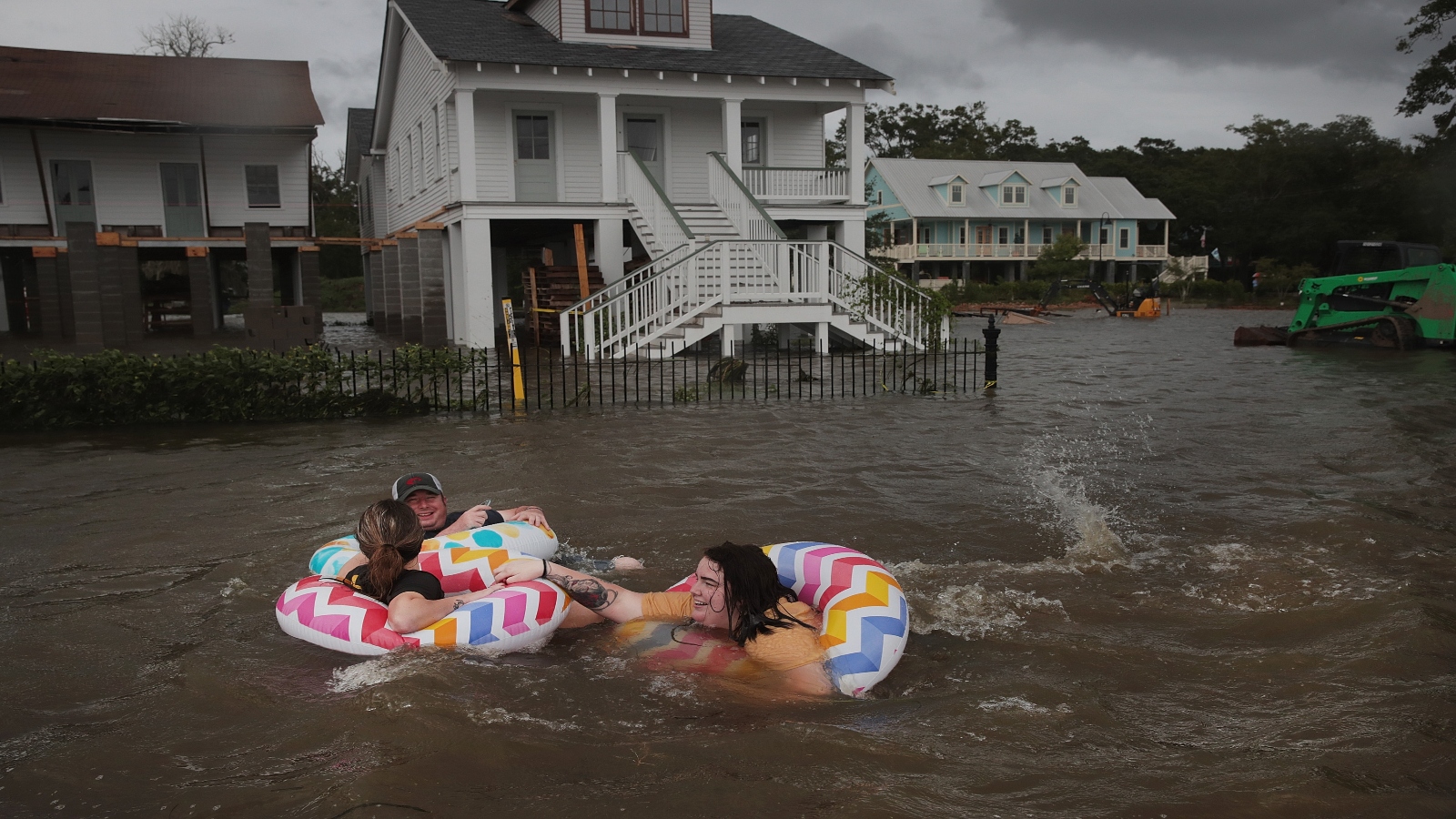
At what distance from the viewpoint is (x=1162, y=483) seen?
9.67 m

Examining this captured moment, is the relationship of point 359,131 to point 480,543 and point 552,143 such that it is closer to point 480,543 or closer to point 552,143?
point 552,143

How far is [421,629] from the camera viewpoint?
5.43 m

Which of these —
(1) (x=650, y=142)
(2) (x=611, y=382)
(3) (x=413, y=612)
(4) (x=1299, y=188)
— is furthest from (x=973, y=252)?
(3) (x=413, y=612)

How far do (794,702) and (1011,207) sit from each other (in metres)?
58.5

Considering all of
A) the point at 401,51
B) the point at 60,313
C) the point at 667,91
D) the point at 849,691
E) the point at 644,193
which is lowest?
the point at 849,691

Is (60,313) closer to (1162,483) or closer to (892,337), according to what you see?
(892,337)

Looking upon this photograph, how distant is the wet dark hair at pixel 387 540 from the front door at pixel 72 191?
91.5ft

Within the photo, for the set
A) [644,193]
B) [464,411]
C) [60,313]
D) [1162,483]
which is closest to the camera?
[1162,483]

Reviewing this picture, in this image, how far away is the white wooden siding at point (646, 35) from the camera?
2392cm

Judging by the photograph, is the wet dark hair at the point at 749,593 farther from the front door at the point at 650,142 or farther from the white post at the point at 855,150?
the front door at the point at 650,142

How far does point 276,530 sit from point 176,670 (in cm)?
273

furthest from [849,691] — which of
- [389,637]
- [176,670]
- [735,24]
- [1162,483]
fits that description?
[735,24]

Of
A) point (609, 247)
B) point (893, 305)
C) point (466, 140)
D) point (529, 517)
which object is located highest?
point (466, 140)

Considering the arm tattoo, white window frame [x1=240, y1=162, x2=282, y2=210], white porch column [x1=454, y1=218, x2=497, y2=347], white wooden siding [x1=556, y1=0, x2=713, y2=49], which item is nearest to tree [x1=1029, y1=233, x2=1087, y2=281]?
white wooden siding [x1=556, y1=0, x2=713, y2=49]
